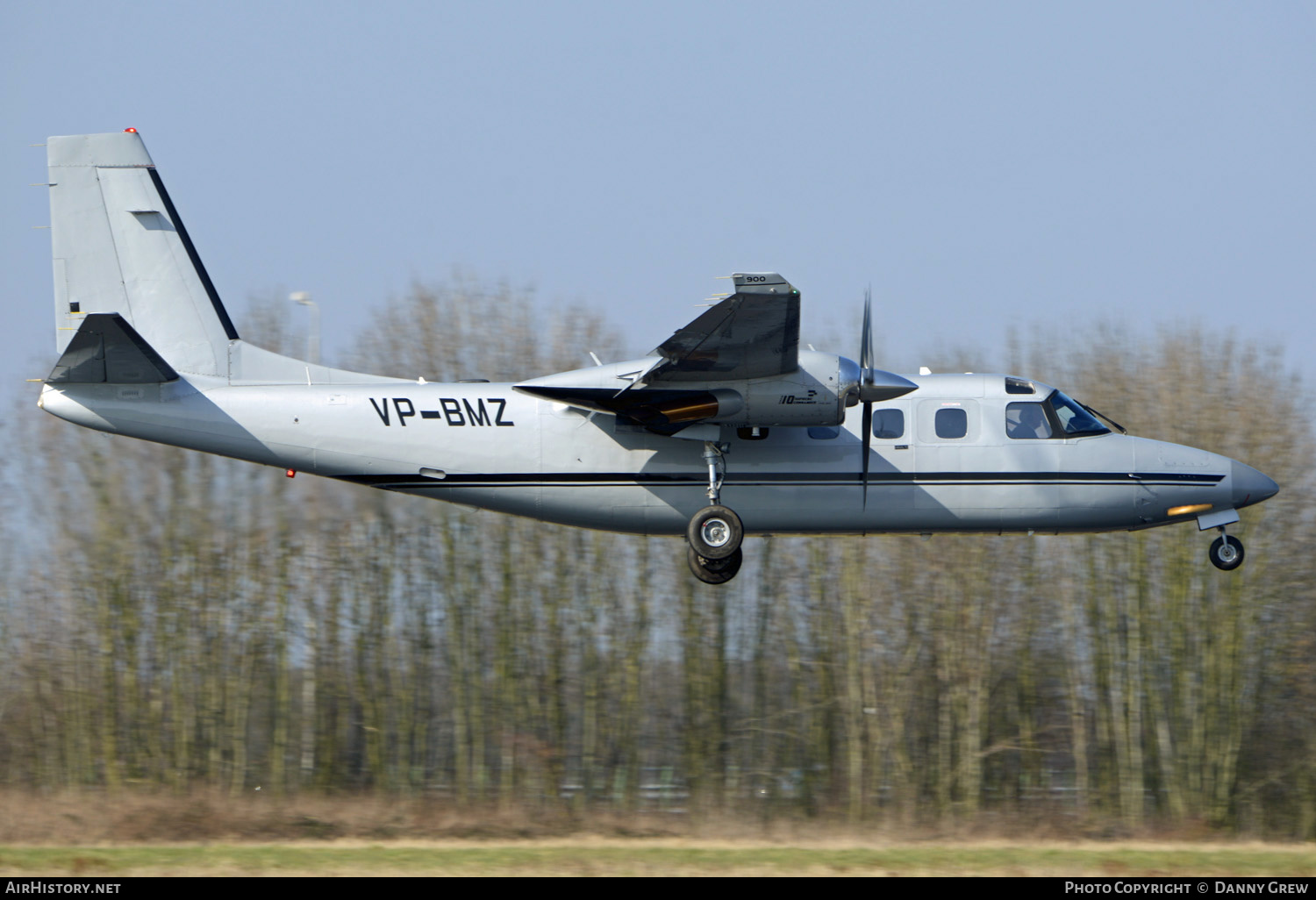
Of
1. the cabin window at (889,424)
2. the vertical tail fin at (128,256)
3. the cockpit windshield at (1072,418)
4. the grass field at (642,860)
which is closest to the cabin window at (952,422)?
the cabin window at (889,424)

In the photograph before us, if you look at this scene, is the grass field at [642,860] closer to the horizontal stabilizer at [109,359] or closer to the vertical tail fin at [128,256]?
the horizontal stabilizer at [109,359]

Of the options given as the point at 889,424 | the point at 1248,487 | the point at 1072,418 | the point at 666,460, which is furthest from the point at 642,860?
the point at 1248,487

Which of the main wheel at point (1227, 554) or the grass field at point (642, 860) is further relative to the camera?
the grass field at point (642, 860)

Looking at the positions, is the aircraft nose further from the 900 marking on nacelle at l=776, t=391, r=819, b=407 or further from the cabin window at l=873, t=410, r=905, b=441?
the 900 marking on nacelle at l=776, t=391, r=819, b=407

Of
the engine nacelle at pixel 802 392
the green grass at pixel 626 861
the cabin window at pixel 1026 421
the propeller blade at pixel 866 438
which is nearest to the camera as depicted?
the engine nacelle at pixel 802 392

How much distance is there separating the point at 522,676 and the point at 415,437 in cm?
1161

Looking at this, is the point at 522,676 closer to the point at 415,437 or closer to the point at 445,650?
the point at 445,650

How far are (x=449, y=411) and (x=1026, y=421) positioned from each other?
269 inches

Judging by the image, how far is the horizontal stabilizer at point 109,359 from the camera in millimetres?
13227

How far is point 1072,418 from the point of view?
15.6 m

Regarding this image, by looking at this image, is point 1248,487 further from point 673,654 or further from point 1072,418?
point 673,654

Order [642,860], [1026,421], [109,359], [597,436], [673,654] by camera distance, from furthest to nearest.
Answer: [673,654]
[642,860]
[1026,421]
[597,436]
[109,359]

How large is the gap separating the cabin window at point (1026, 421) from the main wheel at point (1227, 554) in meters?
2.63
